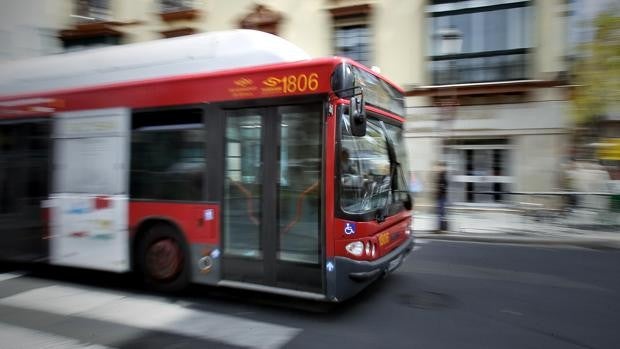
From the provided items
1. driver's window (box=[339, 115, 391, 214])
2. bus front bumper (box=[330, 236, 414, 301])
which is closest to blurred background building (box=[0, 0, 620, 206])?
driver's window (box=[339, 115, 391, 214])

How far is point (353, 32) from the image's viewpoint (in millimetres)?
16438

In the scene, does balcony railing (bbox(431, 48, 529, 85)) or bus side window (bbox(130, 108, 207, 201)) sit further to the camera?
balcony railing (bbox(431, 48, 529, 85))

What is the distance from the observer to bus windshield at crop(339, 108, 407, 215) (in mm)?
5160

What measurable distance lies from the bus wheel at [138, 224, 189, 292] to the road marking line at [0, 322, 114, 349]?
156 cm

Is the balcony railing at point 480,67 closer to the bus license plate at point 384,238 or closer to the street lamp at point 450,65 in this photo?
the street lamp at point 450,65

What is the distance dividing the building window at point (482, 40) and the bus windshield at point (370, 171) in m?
9.62

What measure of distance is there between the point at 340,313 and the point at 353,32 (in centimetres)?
1258

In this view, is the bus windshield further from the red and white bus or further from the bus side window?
the bus side window

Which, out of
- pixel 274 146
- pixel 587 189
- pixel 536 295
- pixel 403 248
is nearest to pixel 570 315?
pixel 536 295

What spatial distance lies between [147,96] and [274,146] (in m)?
1.96

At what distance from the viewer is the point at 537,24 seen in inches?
560

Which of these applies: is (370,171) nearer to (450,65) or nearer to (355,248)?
(355,248)

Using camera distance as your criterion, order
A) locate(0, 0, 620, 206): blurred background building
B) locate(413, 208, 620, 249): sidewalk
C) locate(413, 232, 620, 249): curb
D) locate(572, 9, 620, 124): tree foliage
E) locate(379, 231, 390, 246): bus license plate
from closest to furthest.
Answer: locate(379, 231, 390, 246): bus license plate
locate(413, 232, 620, 249): curb
locate(413, 208, 620, 249): sidewalk
locate(572, 9, 620, 124): tree foliage
locate(0, 0, 620, 206): blurred background building

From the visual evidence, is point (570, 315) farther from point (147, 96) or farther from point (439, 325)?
point (147, 96)
